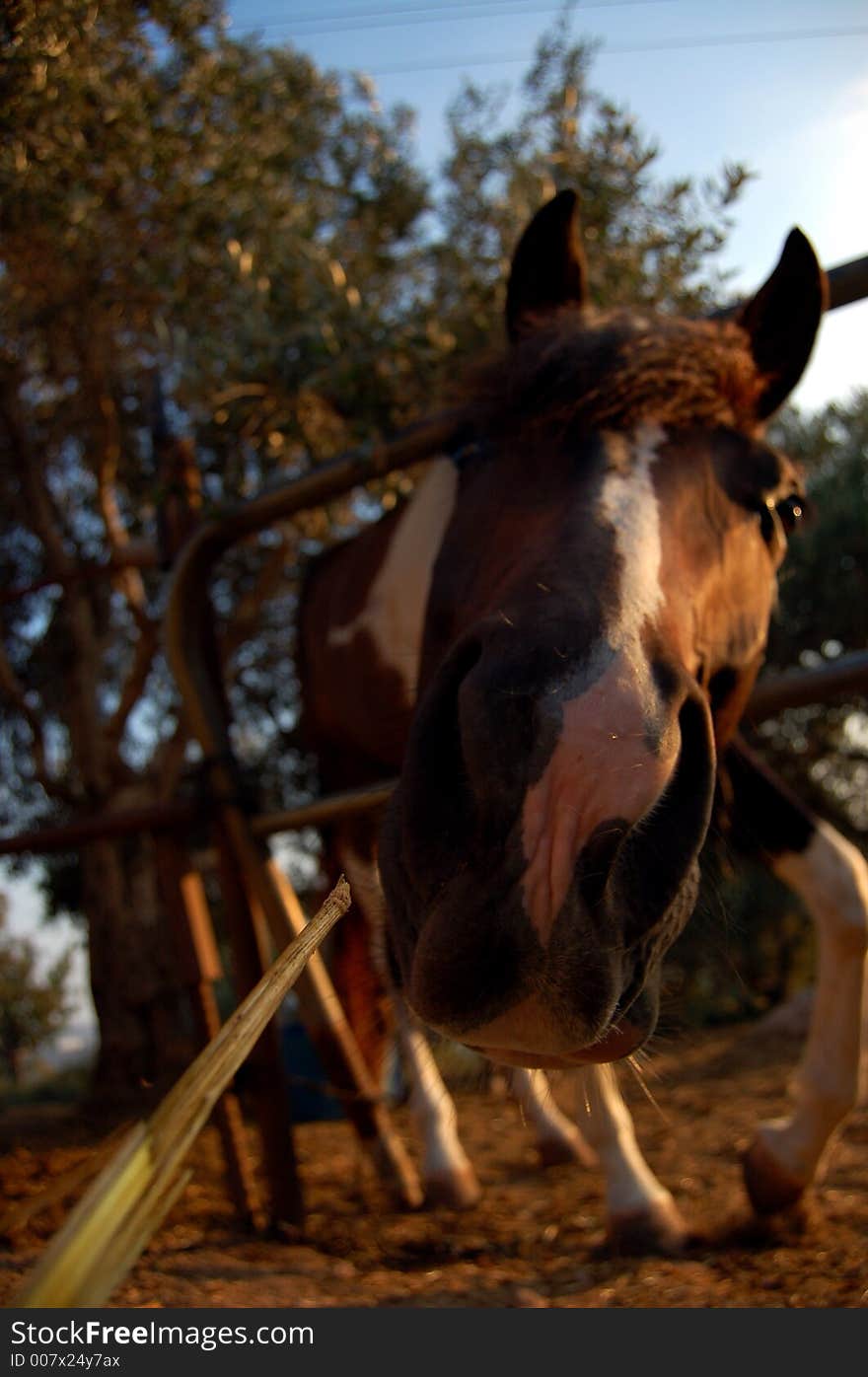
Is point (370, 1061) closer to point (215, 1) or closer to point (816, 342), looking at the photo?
point (816, 342)

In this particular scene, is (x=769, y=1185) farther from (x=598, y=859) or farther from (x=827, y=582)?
(x=827, y=582)

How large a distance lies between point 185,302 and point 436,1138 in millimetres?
4057

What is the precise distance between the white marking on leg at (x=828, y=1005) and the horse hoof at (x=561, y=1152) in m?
1.11

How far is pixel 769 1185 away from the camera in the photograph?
267cm

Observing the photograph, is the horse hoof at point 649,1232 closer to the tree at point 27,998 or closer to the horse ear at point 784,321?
the horse ear at point 784,321

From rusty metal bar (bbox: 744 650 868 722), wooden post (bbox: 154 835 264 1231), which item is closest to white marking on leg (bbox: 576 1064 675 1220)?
wooden post (bbox: 154 835 264 1231)

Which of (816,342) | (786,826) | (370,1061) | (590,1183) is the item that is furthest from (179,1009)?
(816,342)

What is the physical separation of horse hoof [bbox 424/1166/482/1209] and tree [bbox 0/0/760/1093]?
55.4 inches

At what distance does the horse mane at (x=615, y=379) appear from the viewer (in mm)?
1917

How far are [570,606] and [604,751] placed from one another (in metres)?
0.26

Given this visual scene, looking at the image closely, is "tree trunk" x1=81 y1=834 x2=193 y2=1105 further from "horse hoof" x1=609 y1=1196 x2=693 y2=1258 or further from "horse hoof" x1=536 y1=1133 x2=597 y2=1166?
"horse hoof" x1=609 y1=1196 x2=693 y2=1258

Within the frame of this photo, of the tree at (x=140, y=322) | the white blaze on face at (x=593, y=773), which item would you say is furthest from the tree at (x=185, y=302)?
the white blaze on face at (x=593, y=773)

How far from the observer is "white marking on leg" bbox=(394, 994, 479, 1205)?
3174 millimetres

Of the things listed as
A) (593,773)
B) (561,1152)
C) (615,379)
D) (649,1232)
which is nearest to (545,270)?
(615,379)
